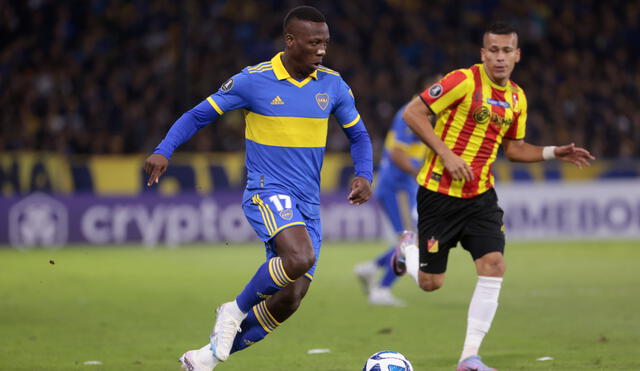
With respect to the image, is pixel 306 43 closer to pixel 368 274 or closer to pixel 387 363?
pixel 387 363

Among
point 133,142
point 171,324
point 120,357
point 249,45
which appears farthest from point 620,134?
point 120,357

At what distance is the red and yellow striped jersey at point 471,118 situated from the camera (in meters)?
7.05

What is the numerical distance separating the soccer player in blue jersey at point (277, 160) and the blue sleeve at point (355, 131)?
58 mm

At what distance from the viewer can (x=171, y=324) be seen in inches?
366

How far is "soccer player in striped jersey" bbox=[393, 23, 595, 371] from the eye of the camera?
690 centimetres

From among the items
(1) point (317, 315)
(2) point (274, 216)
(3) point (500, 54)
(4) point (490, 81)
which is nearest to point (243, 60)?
(1) point (317, 315)

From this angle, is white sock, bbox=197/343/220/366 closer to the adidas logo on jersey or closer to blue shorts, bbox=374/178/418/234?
the adidas logo on jersey

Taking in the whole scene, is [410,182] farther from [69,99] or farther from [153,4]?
[153,4]

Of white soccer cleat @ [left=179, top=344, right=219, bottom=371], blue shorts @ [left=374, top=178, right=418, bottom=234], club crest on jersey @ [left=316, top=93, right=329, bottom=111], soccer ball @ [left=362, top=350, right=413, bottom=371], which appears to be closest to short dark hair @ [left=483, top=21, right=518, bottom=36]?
club crest on jersey @ [left=316, top=93, right=329, bottom=111]

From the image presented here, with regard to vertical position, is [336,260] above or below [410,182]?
below

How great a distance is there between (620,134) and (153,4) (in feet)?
36.2

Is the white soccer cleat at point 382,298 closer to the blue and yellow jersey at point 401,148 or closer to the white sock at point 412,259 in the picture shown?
the blue and yellow jersey at point 401,148

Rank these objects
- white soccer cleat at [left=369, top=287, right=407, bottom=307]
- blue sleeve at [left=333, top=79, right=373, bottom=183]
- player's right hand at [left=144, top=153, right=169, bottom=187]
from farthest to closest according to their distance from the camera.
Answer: white soccer cleat at [left=369, top=287, right=407, bottom=307] < blue sleeve at [left=333, top=79, right=373, bottom=183] < player's right hand at [left=144, top=153, right=169, bottom=187]

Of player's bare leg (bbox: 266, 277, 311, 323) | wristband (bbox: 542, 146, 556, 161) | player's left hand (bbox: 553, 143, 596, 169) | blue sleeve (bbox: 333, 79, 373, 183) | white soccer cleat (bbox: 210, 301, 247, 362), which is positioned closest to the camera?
white soccer cleat (bbox: 210, 301, 247, 362)
